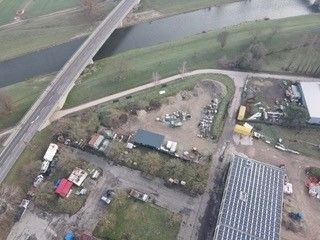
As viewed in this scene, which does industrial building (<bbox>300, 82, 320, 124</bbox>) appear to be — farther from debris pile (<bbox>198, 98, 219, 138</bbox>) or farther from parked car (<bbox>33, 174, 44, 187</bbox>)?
parked car (<bbox>33, 174, 44, 187</bbox>)

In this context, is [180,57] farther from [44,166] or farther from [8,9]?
[8,9]

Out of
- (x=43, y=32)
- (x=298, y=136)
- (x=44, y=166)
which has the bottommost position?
(x=44, y=166)

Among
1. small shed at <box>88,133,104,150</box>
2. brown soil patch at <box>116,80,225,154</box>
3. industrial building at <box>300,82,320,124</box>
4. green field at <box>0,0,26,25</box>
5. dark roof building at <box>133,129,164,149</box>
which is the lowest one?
small shed at <box>88,133,104,150</box>

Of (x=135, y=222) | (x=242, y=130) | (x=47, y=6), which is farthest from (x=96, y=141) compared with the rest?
(x=47, y=6)

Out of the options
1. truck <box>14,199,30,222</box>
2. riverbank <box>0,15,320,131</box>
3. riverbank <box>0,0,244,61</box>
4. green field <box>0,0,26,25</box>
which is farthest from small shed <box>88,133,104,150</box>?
green field <box>0,0,26,25</box>

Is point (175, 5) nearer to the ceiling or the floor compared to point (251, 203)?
nearer to the ceiling

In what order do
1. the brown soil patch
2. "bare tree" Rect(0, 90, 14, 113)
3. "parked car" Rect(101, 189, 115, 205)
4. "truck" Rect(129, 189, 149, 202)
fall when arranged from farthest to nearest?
1. "bare tree" Rect(0, 90, 14, 113)
2. the brown soil patch
3. "truck" Rect(129, 189, 149, 202)
4. "parked car" Rect(101, 189, 115, 205)

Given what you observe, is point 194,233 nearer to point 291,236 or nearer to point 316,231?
point 291,236

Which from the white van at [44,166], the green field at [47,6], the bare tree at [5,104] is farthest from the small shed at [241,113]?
the green field at [47,6]
